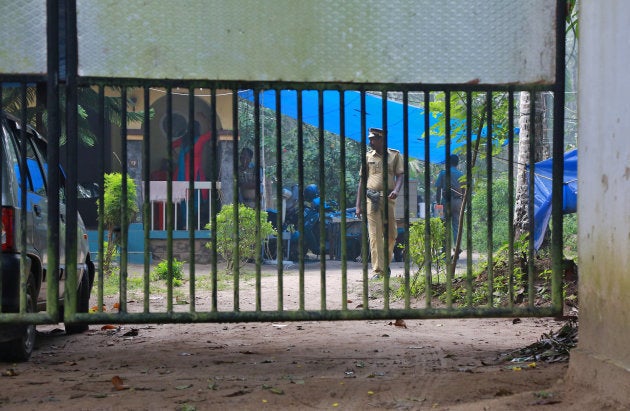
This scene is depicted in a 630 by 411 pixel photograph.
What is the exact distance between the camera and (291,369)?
5.68m

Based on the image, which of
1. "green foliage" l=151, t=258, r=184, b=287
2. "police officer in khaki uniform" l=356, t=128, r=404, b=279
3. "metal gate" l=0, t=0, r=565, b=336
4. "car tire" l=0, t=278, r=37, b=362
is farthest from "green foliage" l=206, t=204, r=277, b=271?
"car tire" l=0, t=278, r=37, b=362

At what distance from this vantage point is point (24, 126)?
4949mm

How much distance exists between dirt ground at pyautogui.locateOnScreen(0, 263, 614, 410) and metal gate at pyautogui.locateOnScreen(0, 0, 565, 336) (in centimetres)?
Result: 37

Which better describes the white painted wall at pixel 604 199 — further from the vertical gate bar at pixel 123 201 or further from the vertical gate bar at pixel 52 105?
the vertical gate bar at pixel 52 105

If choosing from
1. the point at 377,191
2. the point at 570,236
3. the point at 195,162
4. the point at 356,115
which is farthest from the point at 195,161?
the point at 377,191

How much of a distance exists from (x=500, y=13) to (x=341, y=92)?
0.97 m

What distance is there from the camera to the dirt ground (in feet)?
14.6

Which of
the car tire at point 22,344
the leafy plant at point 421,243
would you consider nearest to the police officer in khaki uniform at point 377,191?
the leafy plant at point 421,243

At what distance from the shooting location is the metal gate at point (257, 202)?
16.0 ft

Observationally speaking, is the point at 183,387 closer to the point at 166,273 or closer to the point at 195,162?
the point at 166,273

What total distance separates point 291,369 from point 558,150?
2.09 metres

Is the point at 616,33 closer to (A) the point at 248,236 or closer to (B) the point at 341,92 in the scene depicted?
(B) the point at 341,92

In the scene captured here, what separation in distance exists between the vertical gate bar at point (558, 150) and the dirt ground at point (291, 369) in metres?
0.52

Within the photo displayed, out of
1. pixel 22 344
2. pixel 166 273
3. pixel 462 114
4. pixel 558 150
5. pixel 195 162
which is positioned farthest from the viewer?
pixel 195 162
